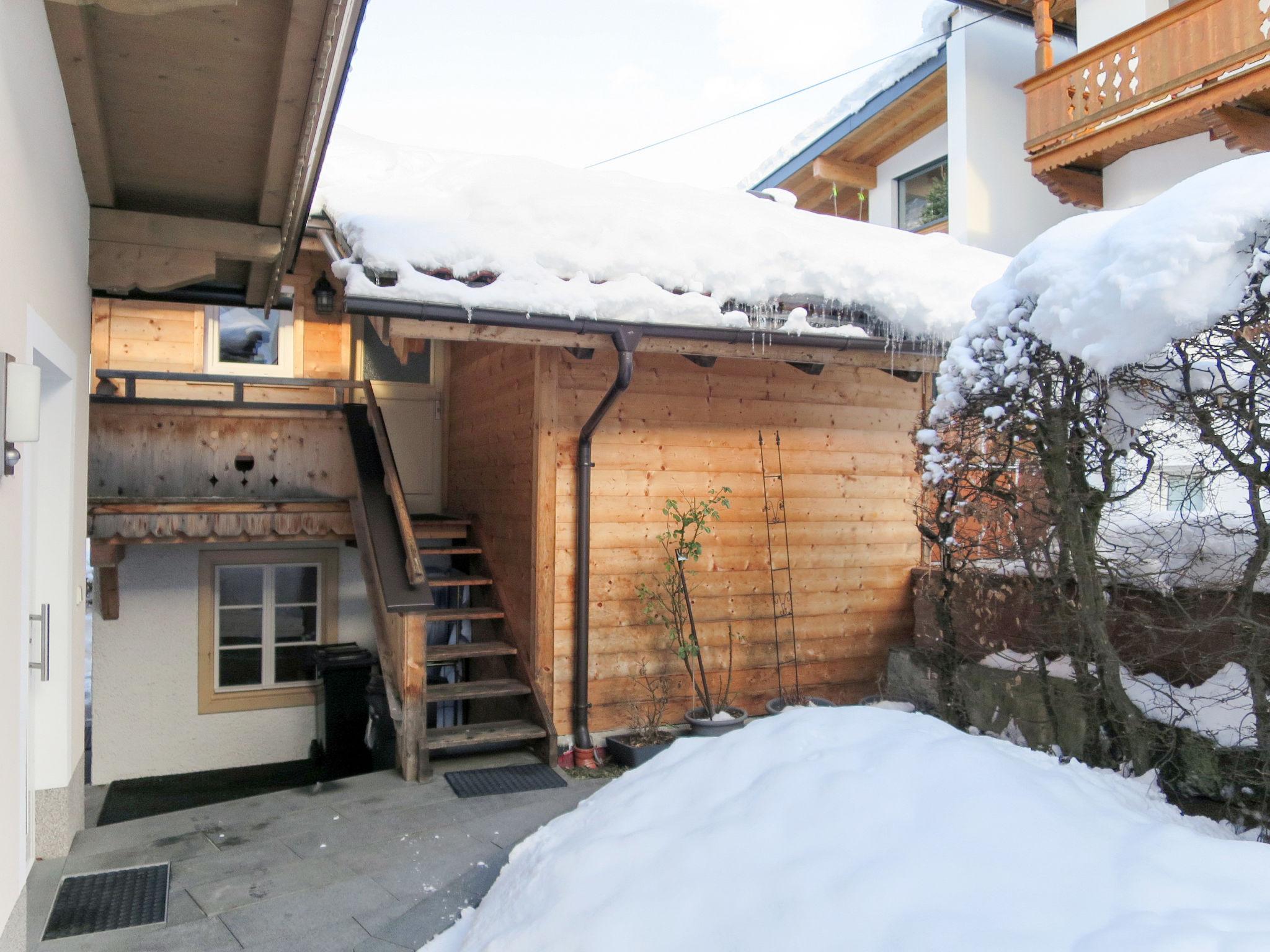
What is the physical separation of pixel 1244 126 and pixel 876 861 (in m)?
8.10

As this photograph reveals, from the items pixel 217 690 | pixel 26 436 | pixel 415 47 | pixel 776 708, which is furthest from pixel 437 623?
pixel 415 47

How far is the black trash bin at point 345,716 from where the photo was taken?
7094 millimetres

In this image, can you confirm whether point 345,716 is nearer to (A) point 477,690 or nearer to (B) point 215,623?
(B) point 215,623

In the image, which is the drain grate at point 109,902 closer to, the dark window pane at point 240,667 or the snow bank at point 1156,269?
the dark window pane at point 240,667

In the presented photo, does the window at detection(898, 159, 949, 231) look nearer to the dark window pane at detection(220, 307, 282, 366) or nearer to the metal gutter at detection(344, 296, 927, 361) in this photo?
the metal gutter at detection(344, 296, 927, 361)

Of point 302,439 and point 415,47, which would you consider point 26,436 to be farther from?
point 415,47

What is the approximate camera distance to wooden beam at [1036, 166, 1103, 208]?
963 cm

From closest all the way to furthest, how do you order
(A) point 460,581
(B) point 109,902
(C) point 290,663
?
(B) point 109,902
(A) point 460,581
(C) point 290,663

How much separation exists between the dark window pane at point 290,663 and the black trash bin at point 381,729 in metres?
1.23

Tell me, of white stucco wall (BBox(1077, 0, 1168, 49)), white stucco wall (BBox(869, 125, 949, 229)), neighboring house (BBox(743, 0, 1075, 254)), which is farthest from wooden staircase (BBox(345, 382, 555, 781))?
white stucco wall (BBox(869, 125, 949, 229))

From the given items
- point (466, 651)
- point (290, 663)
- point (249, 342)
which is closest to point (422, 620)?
point (466, 651)

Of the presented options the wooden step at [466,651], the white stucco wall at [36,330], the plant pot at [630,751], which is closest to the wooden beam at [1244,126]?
the plant pot at [630,751]

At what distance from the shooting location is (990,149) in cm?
1102

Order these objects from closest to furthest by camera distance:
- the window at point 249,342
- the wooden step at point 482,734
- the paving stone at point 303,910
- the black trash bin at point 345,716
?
1. the paving stone at point 303,910
2. the wooden step at point 482,734
3. the black trash bin at point 345,716
4. the window at point 249,342
